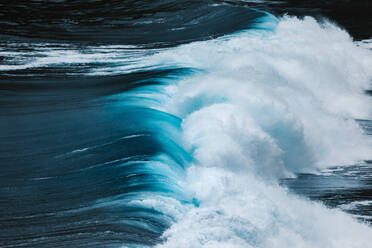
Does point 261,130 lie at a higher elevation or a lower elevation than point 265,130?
lower

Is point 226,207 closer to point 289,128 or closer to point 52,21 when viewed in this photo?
point 289,128

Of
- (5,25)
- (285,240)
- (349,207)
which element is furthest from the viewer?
(5,25)

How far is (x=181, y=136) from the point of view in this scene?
6.78 metres

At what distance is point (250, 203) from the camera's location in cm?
520

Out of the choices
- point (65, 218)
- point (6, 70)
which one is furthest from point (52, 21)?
point (65, 218)

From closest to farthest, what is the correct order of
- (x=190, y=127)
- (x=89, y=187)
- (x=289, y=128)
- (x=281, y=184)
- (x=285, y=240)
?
(x=285, y=240)
(x=89, y=187)
(x=281, y=184)
(x=190, y=127)
(x=289, y=128)

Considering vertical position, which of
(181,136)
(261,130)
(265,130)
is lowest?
(181,136)

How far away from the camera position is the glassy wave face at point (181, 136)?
4.96 meters

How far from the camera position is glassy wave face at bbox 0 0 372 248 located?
4.96m

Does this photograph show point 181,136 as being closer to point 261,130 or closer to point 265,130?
point 261,130

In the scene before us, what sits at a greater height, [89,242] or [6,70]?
[6,70]

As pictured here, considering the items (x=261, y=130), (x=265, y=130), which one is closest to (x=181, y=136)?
(x=261, y=130)

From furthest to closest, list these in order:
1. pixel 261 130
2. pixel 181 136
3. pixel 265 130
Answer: pixel 265 130
pixel 261 130
pixel 181 136

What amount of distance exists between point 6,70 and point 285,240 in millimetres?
5435
